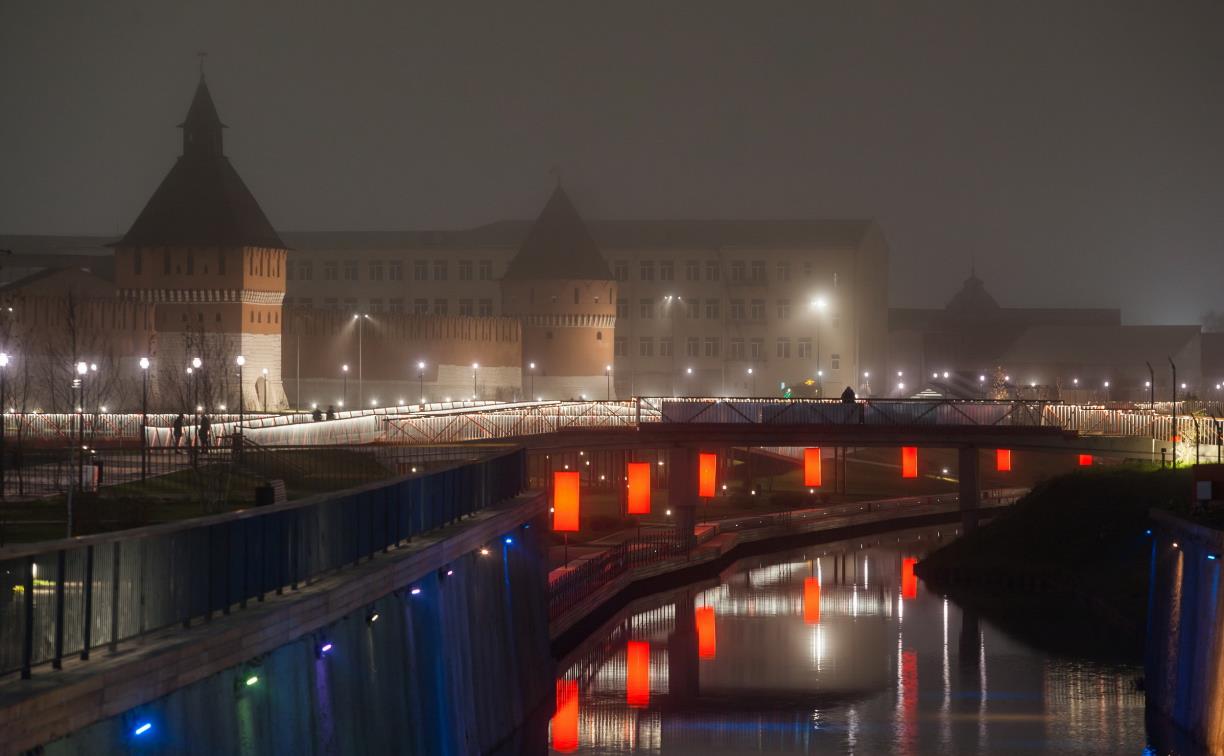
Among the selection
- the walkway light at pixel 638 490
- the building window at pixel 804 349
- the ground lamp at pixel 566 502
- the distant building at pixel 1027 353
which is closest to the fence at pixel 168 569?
the ground lamp at pixel 566 502

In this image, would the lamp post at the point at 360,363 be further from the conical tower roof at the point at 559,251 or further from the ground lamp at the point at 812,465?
the ground lamp at the point at 812,465

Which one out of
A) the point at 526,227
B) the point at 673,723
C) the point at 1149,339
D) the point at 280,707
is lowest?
the point at 673,723

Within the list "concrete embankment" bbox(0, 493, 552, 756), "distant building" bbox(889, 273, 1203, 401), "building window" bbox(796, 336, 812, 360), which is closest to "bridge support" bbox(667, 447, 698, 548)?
"concrete embankment" bbox(0, 493, 552, 756)

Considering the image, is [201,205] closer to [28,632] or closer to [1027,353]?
[28,632]

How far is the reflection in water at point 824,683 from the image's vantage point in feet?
103

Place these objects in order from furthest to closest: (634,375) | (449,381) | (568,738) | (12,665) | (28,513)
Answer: (634,375) → (449,381) → (568,738) → (28,513) → (12,665)

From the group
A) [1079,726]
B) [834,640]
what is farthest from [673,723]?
[834,640]

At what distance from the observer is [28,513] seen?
27953mm

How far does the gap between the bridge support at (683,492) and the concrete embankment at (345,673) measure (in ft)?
80.8

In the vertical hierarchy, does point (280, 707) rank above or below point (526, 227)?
below

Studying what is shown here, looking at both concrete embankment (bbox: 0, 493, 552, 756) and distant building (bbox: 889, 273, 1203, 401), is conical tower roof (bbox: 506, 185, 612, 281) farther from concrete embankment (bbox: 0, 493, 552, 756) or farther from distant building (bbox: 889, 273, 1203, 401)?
concrete embankment (bbox: 0, 493, 552, 756)

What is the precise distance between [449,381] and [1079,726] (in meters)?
70.3

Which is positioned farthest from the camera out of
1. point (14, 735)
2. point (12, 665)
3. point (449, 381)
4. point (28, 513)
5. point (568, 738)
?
point (449, 381)

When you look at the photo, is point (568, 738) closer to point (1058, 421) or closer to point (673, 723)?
point (673, 723)
